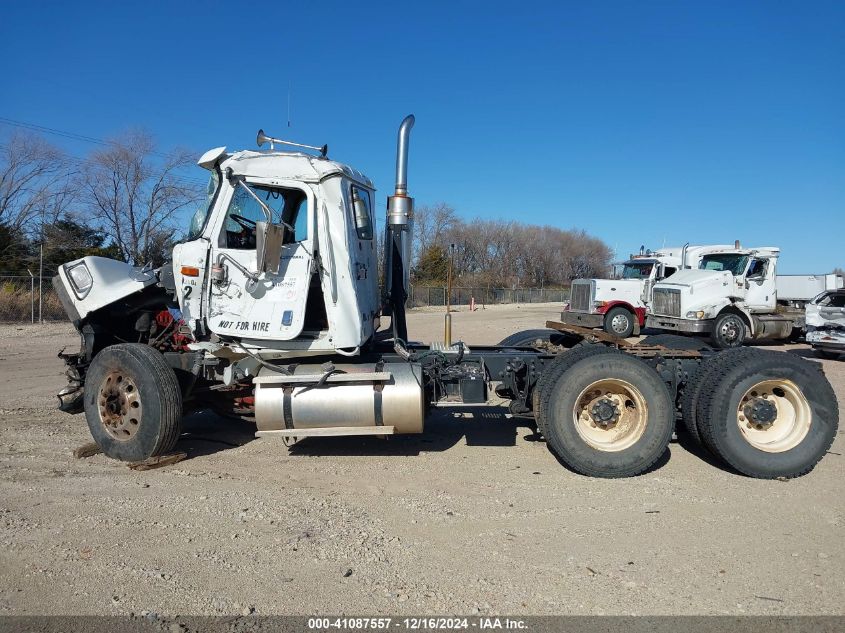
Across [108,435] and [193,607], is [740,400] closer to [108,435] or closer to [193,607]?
[193,607]

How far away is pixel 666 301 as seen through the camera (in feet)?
59.1

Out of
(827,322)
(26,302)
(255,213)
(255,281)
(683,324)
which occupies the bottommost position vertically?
(683,324)

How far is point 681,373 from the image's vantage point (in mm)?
5734

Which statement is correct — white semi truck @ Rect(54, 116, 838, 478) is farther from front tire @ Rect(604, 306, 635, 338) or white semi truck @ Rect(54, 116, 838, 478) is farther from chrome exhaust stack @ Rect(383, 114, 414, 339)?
front tire @ Rect(604, 306, 635, 338)

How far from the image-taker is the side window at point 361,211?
5934mm

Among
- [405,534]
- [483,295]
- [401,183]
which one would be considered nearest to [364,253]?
[401,183]

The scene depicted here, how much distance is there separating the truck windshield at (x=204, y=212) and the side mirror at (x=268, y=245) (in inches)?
28.1

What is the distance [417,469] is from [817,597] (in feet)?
10.6

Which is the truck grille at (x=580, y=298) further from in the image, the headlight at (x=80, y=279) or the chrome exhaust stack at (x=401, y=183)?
the headlight at (x=80, y=279)

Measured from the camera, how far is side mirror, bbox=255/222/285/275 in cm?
523

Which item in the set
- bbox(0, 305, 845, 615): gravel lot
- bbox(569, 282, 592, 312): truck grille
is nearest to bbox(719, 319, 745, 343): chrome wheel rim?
bbox(569, 282, 592, 312): truck grille

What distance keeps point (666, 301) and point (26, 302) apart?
2222 cm

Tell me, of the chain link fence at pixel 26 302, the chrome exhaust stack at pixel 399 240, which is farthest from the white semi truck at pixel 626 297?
the chain link fence at pixel 26 302

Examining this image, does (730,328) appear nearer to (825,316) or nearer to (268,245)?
(825,316)
